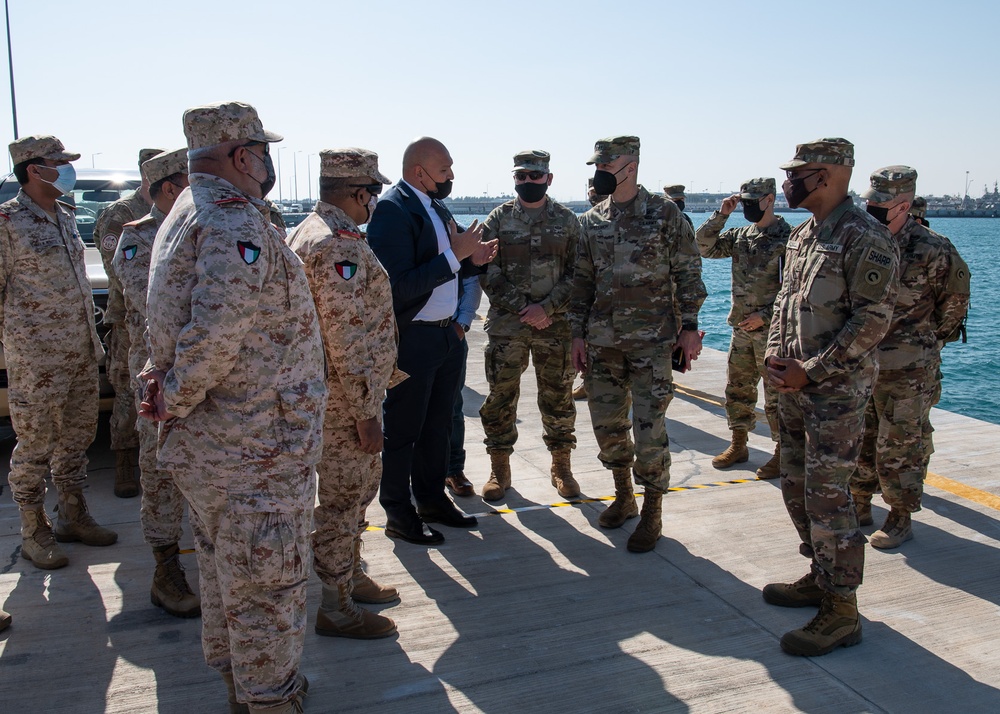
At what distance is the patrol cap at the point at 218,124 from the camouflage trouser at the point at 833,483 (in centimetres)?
264

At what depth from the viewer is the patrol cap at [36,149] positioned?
174 inches

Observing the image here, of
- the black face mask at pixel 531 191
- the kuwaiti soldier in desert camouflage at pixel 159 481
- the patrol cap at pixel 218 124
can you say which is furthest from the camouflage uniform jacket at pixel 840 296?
the kuwaiti soldier in desert camouflage at pixel 159 481

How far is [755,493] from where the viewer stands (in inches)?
217

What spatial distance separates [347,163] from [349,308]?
0.66 meters

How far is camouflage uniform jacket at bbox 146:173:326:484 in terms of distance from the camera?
2475 mm

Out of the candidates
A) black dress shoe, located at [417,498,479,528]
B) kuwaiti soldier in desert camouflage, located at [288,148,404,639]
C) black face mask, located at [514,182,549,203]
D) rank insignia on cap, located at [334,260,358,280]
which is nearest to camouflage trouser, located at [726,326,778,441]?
black face mask, located at [514,182,549,203]

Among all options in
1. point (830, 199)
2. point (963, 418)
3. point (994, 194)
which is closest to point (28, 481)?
point (830, 199)

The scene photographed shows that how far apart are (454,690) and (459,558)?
4.21 ft

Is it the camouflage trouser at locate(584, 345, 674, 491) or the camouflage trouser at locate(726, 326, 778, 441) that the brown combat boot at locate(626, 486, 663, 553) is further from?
the camouflage trouser at locate(726, 326, 778, 441)

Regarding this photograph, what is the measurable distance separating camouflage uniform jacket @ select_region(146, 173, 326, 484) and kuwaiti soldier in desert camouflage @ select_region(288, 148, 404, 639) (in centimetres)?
60

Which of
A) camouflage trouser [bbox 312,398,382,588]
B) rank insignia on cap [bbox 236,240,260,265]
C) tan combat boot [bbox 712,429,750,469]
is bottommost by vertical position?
tan combat boot [bbox 712,429,750,469]

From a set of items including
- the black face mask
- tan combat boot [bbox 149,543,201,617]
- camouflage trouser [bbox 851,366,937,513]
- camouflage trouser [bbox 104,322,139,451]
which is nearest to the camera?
tan combat boot [bbox 149,543,201,617]

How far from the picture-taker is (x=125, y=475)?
17.9 feet

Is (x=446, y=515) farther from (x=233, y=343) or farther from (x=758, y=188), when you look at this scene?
(x=758, y=188)
